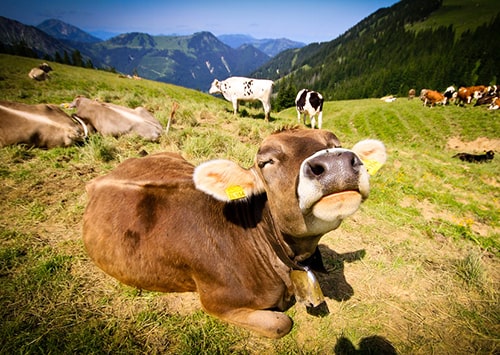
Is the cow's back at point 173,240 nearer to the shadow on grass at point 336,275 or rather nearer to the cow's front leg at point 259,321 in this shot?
the cow's front leg at point 259,321

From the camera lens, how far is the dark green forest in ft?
217

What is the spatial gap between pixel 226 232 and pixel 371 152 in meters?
1.85

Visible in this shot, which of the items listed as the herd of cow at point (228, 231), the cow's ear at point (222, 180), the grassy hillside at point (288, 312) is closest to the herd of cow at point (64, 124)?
the grassy hillside at point (288, 312)

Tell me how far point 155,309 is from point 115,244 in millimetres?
947

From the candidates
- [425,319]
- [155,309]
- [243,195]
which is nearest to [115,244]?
[155,309]

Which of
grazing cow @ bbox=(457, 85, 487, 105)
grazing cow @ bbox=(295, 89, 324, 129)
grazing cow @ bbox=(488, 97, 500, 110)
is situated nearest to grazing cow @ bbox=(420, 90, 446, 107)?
grazing cow @ bbox=(457, 85, 487, 105)

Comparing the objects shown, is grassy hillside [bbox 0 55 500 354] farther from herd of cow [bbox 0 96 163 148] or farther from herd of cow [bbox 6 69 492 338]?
herd of cow [bbox 0 96 163 148]

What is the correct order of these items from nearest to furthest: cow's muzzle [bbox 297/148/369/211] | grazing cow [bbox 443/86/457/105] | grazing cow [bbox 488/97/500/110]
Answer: cow's muzzle [bbox 297/148/369/211] → grazing cow [bbox 488/97/500/110] → grazing cow [bbox 443/86/457/105]

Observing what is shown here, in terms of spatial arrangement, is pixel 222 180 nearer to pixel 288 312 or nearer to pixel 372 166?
pixel 372 166

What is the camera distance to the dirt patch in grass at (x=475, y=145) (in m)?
Result: 19.9

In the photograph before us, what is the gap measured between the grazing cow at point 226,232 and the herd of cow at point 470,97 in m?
36.4

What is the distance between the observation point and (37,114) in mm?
6414

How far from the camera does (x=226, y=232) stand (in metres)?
2.82

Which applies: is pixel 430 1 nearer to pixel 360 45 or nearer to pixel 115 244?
pixel 360 45
